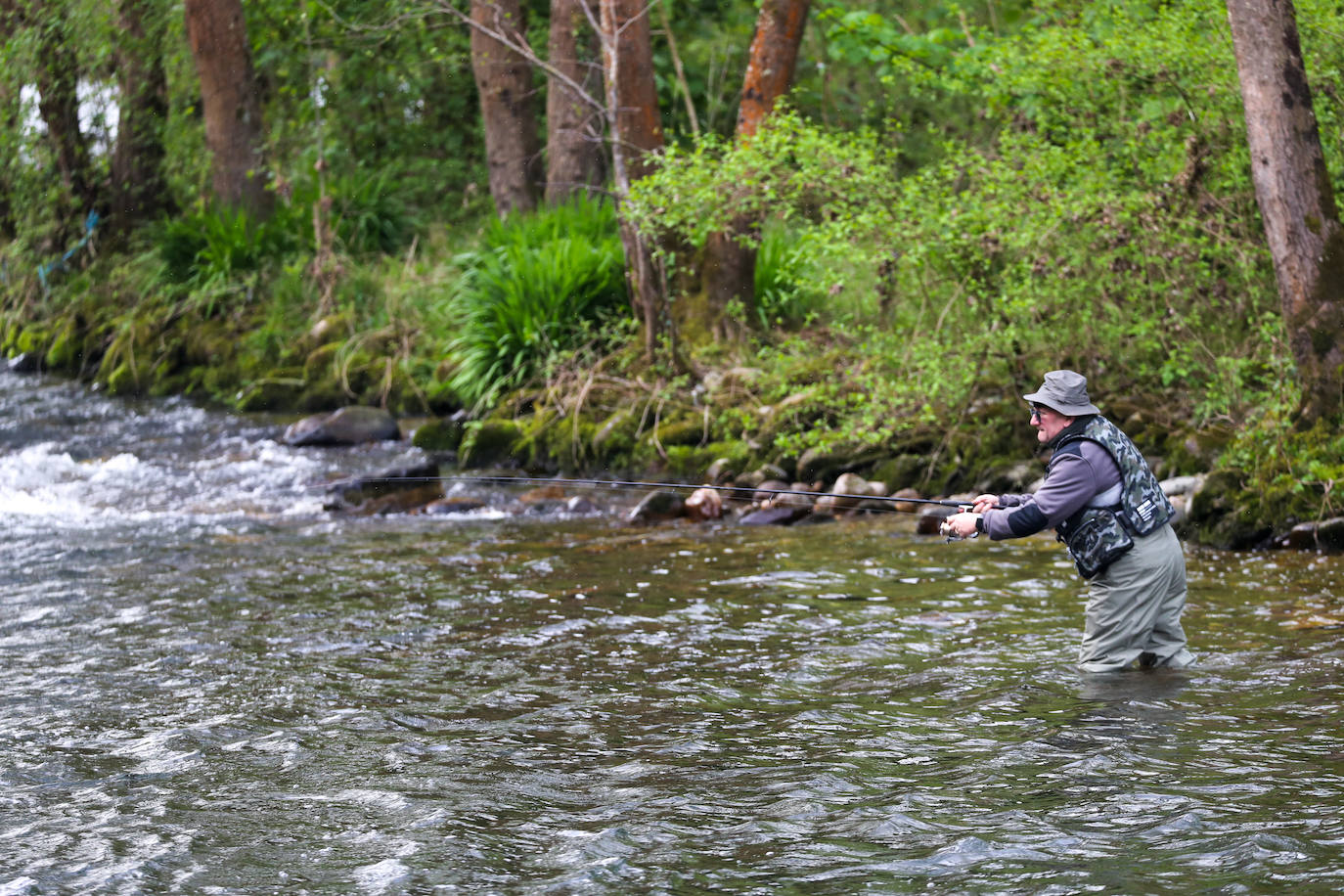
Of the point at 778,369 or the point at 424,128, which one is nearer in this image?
the point at 778,369

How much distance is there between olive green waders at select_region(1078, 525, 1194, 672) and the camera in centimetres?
622

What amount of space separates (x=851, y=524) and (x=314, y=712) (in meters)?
5.76

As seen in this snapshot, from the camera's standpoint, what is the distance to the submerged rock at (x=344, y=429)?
15375mm

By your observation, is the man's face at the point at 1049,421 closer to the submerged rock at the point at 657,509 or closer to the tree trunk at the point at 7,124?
the submerged rock at the point at 657,509

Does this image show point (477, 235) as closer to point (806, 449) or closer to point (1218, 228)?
point (806, 449)

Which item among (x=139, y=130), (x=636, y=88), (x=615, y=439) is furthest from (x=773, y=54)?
(x=139, y=130)

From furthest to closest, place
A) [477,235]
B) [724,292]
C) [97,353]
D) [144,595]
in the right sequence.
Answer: [97,353], [477,235], [724,292], [144,595]

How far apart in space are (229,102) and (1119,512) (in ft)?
56.3

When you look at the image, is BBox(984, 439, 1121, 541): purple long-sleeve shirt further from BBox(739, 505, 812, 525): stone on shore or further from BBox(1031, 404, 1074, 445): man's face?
BBox(739, 505, 812, 525): stone on shore

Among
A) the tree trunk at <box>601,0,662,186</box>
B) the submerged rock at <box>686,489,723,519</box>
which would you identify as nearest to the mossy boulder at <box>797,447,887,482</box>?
the submerged rock at <box>686,489,723,519</box>

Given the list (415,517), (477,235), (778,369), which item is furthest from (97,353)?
(778,369)

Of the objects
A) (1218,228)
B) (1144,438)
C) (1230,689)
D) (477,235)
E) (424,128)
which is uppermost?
(424,128)

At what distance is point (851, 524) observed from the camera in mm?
11148

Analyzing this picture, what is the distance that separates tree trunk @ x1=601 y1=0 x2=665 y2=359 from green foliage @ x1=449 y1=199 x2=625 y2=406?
78 centimetres
